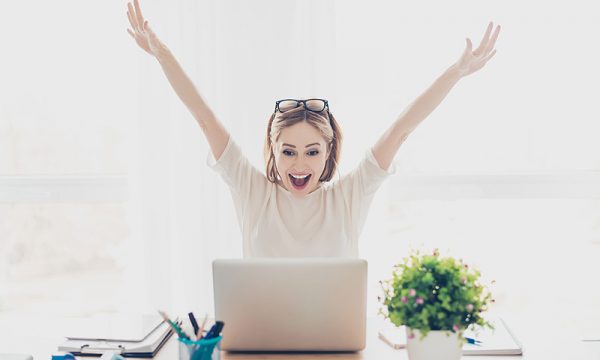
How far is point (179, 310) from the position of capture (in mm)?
2592

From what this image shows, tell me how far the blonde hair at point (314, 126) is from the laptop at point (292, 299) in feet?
2.14

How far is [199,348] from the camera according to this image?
44.0 inches

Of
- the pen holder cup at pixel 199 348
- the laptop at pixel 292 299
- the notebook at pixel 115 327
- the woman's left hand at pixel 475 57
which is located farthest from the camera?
the woman's left hand at pixel 475 57

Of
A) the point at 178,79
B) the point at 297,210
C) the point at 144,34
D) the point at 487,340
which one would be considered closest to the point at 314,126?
the point at 297,210

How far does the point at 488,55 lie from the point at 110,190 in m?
1.77

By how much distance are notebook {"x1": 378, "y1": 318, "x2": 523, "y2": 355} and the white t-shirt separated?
48 centimetres

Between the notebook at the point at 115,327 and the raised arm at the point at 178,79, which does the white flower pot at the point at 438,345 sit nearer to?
the notebook at the point at 115,327

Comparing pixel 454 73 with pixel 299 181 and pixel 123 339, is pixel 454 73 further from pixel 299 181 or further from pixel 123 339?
pixel 123 339

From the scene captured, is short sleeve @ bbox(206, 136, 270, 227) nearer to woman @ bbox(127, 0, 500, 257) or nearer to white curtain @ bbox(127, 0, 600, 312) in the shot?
woman @ bbox(127, 0, 500, 257)

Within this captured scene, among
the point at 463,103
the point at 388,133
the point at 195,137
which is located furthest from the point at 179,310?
the point at 463,103

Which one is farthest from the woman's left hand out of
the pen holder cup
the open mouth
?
the pen holder cup

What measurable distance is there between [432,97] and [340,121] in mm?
719

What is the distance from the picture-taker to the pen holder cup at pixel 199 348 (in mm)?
1117

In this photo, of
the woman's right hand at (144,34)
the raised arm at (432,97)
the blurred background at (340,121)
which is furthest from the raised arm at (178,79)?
the blurred background at (340,121)
